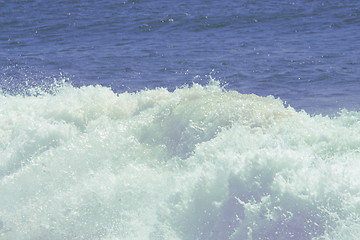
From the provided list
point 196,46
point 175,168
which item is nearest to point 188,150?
point 175,168

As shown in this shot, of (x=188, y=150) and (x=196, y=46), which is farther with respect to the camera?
(x=196, y=46)

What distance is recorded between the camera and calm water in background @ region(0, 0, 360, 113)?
13172 millimetres

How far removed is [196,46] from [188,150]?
28.8ft

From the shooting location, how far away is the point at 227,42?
16.3 meters

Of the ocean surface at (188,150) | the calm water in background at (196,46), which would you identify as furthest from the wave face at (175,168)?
the calm water in background at (196,46)

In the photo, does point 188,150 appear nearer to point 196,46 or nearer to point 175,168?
point 175,168

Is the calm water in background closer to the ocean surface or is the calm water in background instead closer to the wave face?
the ocean surface

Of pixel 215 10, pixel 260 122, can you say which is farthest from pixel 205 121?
pixel 215 10

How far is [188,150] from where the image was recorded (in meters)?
7.66

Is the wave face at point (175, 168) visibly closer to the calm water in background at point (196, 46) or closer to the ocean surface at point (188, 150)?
the ocean surface at point (188, 150)

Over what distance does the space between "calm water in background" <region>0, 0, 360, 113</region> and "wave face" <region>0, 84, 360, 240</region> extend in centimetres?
355

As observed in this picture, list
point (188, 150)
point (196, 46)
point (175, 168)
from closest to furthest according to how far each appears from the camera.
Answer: point (175, 168), point (188, 150), point (196, 46)

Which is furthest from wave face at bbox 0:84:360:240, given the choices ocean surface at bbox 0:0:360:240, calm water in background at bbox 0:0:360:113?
calm water in background at bbox 0:0:360:113

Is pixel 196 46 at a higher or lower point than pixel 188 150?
lower
